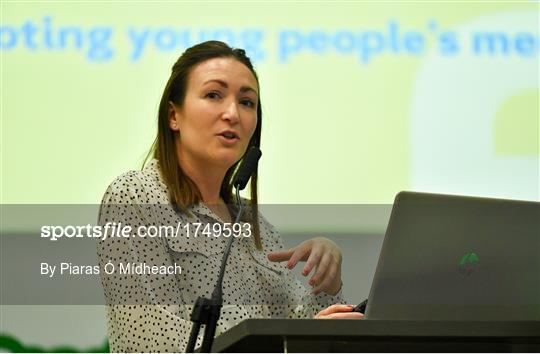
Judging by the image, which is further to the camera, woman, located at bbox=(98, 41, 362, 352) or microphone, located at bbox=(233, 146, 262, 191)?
woman, located at bbox=(98, 41, 362, 352)

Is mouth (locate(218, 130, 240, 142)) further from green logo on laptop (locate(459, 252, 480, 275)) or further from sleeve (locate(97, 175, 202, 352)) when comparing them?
green logo on laptop (locate(459, 252, 480, 275))

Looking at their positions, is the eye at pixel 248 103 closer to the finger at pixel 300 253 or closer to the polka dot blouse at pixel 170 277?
the polka dot blouse at pixel 170 277

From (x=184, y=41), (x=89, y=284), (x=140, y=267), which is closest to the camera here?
(x=140, y=267)

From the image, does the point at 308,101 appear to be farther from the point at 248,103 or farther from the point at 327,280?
the point at 327,280

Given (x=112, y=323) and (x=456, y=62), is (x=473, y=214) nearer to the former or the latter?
(x=112, y=323)

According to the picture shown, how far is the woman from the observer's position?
201 centimetres

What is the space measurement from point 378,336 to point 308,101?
137 cm

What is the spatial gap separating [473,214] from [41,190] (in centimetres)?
133

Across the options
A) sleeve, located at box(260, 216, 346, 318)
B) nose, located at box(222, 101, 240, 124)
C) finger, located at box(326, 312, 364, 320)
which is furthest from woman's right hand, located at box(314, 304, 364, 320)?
nose, located at box(222, 101, 240, 124)

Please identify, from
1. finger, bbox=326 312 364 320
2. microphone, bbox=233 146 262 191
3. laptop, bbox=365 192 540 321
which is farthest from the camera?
microphone, bbox=233 146 262 191

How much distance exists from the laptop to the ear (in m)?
0.94

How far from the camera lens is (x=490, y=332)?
1.47 m

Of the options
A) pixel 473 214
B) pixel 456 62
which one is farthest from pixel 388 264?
pixel 456 62

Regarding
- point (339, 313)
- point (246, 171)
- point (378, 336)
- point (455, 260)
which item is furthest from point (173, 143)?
point (378, 336)
